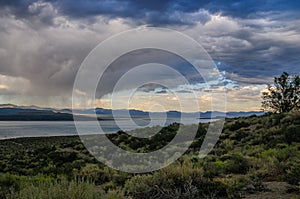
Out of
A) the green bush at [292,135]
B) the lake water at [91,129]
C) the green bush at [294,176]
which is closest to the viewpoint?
the green bush at [294,176]

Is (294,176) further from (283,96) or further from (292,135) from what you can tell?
(283,96)

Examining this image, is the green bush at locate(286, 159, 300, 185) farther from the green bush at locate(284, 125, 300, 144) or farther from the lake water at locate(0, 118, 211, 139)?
the lake water at locate(0, 118, 211, 139)

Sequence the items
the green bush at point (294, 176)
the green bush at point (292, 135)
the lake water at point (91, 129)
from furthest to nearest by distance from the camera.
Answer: the lake water at point (91, 129)
the green bush at point (292, 135)
the green bush at point (294, 176)

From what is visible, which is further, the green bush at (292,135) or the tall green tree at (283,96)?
the tall green tree at (283,96)

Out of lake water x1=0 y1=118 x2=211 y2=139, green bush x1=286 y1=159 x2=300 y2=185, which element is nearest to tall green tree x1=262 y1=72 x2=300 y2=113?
lake water x1=0 y1=118 x2=211 y2=139

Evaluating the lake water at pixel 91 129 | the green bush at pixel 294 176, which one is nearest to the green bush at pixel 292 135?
the lake water at pixel 91 129

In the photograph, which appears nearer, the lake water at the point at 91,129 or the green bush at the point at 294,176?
the green bush at the point at 294,176

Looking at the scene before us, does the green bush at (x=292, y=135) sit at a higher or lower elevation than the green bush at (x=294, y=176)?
higher

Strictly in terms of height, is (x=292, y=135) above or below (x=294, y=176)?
above

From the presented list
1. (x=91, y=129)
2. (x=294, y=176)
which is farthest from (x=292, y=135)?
(x=91, y=129)

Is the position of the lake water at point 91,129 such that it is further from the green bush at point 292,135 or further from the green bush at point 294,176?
the green bush at point 294,176

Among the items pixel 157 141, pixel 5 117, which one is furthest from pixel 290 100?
pixel 5 117

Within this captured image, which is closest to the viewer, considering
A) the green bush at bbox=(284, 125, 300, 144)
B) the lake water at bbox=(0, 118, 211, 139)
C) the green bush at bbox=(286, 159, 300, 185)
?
the green bush at bbox=(286, 159, 300, 185)

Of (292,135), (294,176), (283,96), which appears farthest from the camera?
(283,96)
